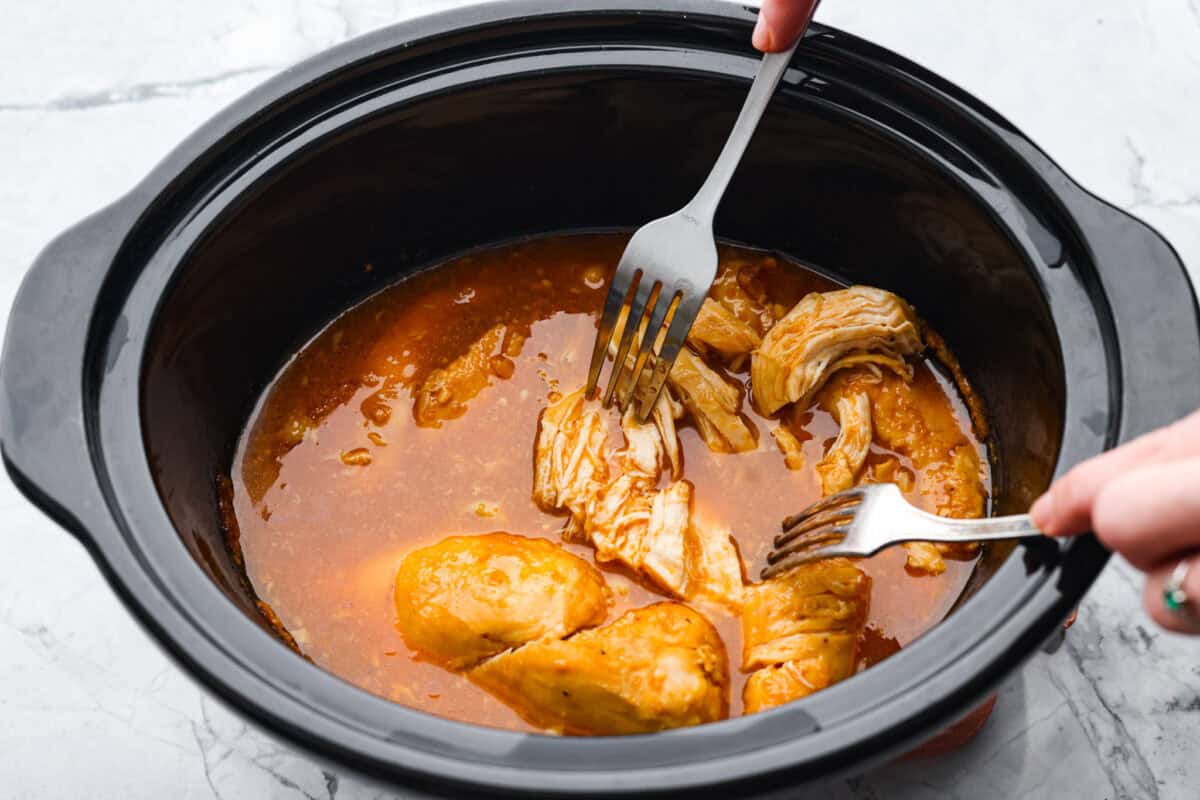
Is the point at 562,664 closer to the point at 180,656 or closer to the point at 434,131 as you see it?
the point at 180,656

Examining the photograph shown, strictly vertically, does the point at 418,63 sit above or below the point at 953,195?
above

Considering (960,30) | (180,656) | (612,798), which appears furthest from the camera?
(960,30)

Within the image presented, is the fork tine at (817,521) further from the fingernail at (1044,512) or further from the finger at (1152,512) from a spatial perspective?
the finger at (1152,512)

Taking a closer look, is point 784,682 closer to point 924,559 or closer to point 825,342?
point 924,559

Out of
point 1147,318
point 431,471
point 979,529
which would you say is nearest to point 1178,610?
point 979,529

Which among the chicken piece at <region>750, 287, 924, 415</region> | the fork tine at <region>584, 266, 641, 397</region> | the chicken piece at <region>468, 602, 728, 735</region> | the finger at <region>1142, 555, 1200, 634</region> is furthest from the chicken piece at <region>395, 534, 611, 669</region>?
the finger at <region>1142, 555, 1200, 634</region>

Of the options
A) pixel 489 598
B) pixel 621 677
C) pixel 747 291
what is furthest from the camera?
pixel 747 291

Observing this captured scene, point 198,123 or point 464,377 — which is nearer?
point 464,377

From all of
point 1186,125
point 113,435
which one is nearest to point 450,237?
point 113,435
